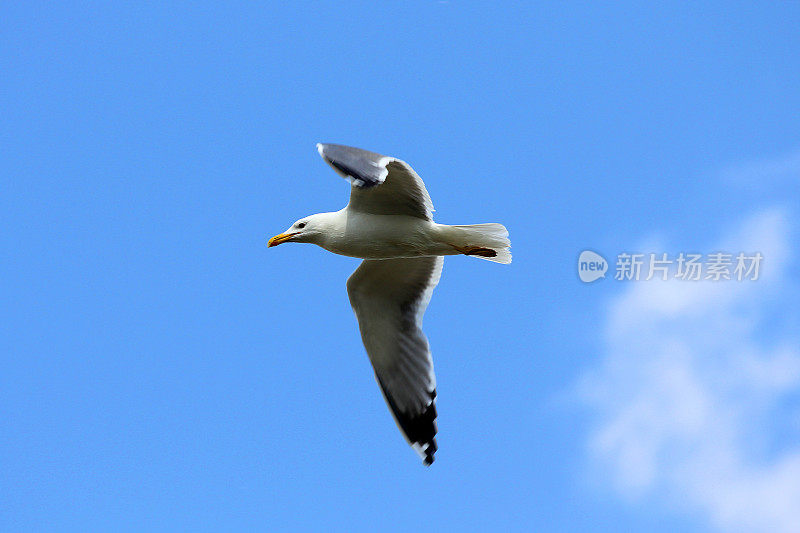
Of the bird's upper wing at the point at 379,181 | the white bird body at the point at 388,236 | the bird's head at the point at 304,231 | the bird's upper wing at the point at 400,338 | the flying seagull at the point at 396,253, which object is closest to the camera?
the bird's upper wing at the point at 379,181

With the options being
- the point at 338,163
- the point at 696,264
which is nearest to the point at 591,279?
the point at 696,264

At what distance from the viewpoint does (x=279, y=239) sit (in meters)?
5.20

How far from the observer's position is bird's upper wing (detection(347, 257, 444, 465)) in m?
5.44

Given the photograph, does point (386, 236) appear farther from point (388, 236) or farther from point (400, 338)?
point (400, 338)

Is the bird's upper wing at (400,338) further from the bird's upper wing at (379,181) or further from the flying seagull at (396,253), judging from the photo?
the bird's upper wing at (379,181)

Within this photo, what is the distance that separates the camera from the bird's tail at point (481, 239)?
4.98 meters

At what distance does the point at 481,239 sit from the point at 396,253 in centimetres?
43

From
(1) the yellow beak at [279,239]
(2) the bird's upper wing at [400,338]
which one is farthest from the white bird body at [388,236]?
(2) the bird's upper wing at [400,338]

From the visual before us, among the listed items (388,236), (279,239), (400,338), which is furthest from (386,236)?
(400,338)

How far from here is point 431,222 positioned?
4980mm

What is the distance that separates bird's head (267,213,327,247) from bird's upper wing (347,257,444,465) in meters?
0.44

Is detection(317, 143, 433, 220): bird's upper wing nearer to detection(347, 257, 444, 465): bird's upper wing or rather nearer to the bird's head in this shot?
the bird's head

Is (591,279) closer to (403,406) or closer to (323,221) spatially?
(403,406)

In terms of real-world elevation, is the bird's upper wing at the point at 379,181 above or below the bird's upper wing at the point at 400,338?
above
